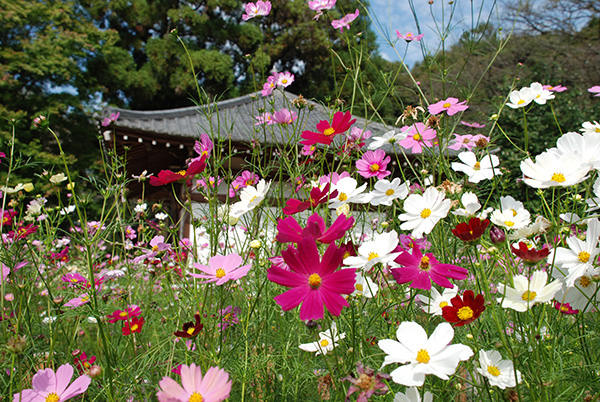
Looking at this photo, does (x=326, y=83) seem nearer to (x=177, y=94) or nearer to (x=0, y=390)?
(x=177, y=94)

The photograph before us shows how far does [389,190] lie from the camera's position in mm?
655

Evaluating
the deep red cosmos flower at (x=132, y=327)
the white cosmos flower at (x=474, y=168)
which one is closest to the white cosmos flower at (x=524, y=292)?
the white cosmos flower at (x=474, y=168)

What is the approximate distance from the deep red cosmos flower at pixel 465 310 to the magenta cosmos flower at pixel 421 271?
0.03 m

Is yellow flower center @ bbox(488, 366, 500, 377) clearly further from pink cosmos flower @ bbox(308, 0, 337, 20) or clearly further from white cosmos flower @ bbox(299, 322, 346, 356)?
pink cosmos flower @ bbox(308, 0, 337, 20)

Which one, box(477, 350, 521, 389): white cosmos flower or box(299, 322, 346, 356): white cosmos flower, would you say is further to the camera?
box(299, 322, 346, 356): white cosmos flower

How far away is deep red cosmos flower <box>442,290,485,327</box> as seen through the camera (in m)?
0.43

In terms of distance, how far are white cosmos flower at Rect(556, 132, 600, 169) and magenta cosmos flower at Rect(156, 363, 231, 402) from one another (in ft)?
1.43

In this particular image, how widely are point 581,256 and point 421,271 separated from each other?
173mm

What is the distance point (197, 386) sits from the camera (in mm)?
370

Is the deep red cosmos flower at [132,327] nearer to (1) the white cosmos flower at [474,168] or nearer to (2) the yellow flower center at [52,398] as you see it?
(2) the yellow flower center at [52,398]

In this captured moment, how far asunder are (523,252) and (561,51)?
825 cm

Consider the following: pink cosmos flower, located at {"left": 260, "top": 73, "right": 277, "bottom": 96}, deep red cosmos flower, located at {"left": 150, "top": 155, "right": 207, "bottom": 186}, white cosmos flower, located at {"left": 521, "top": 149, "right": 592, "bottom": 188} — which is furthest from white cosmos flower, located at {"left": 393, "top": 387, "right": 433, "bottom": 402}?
pink cosmos flower, located at {"left": 260, "top": 73, "right": 277, "bottom": 96}

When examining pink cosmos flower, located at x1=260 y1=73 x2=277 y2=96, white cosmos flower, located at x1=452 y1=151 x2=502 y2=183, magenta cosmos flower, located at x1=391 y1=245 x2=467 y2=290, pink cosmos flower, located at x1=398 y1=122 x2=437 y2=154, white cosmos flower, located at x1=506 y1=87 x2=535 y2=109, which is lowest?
magenta cosmos flower, located at x1=391 y1=245 x2=467 y2=290

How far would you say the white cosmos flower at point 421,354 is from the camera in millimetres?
352
